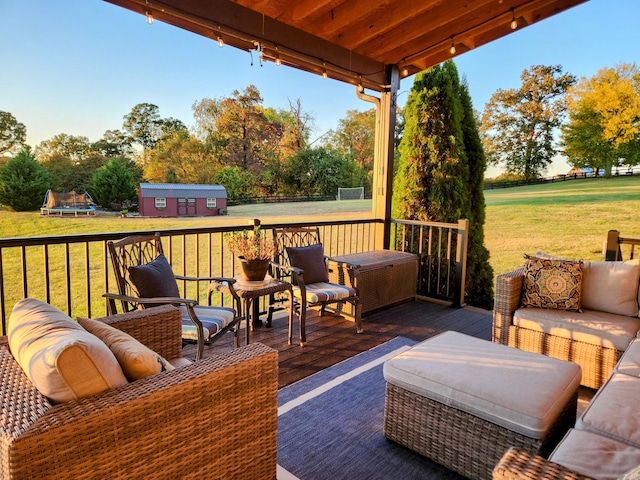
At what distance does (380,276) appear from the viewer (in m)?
4.39

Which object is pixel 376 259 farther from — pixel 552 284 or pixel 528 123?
pixel 528 123

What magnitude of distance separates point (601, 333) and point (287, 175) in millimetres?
3592

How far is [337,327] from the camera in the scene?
3.92 m

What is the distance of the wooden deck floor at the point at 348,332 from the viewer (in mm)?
3123

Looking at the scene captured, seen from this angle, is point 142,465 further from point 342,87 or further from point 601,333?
point 342,87

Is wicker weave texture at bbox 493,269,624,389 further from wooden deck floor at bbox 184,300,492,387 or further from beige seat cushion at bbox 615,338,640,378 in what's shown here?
wooden deck floor at bbox 184,300,492,387

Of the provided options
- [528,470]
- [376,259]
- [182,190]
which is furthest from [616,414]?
[182,190]

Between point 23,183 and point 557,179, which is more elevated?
point 557,179

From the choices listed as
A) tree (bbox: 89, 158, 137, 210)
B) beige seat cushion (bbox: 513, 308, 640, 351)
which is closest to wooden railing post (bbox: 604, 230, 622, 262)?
beige seat cushion (bbox: 513, 308, 640, 351)

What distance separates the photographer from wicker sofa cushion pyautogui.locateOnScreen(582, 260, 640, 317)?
2.92 meters

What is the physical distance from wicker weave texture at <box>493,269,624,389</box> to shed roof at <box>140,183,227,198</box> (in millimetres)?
2993

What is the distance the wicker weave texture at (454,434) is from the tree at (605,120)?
16.7 feet

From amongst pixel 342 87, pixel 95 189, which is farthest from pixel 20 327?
pixel 342 87

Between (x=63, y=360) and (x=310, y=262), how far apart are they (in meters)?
2.79
